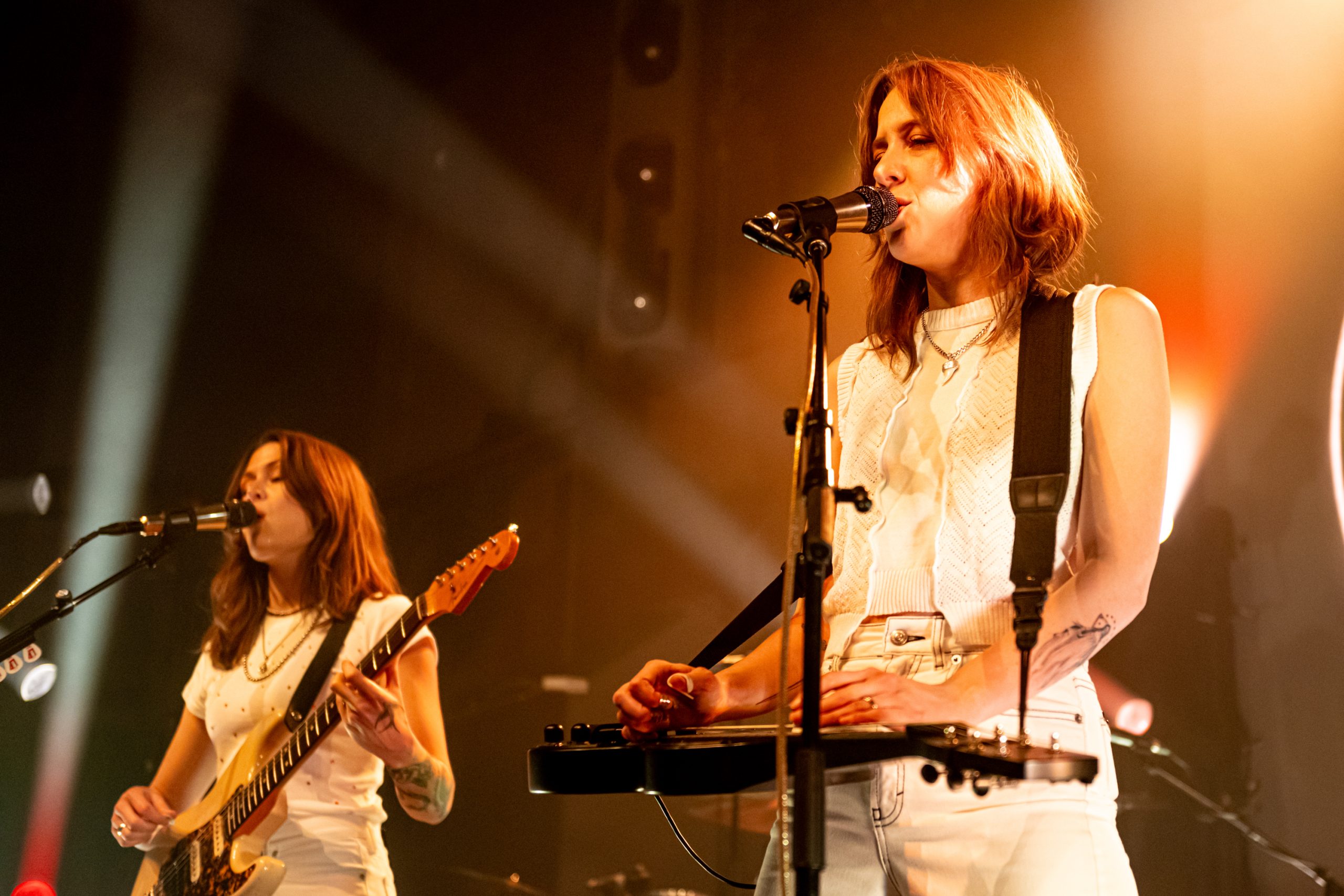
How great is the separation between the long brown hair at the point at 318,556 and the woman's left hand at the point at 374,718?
0.68 meters

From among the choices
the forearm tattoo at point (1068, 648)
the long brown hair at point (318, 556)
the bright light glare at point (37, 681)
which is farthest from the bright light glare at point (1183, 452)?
the bright light glare at point (37, 681)

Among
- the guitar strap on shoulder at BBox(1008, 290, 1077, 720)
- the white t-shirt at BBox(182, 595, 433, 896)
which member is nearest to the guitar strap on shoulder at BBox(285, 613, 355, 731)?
the white t-shirt at BBox(182, 595, 433, 896)

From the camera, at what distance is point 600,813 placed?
4.64 meters

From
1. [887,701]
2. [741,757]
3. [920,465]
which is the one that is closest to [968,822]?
[887,701]

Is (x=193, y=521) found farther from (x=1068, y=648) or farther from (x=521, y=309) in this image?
(x=1068, y=648)

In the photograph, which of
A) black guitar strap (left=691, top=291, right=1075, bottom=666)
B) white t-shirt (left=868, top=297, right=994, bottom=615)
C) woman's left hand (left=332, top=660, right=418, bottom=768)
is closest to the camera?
black guitar strap (left=691, top=291, right=1075, bottom=666)

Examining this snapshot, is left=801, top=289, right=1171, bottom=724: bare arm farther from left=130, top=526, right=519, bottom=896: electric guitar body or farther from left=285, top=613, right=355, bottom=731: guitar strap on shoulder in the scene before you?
left=285, top=613, right=355, bottom=731: guitar strap on shoulder

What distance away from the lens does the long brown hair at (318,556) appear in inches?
139

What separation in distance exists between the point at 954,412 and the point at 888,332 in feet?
0.94

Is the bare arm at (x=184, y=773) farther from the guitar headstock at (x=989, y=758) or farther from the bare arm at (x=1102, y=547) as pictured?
the guitar headstock at (x=989, y=758)

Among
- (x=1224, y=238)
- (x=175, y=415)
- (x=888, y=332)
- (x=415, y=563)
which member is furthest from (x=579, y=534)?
(x=888, y=332)

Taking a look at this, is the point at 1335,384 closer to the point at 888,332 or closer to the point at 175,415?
the point at 888,332

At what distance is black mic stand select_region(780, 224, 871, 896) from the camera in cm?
122

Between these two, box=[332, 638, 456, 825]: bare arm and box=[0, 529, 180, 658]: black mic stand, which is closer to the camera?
box=[332, 638, 456, 825]: bare arm
